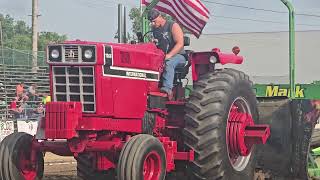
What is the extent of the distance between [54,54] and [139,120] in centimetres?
123

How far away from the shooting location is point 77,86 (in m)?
6.51

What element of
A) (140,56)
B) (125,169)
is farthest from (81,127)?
(140,56)

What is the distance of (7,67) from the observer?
1062 inches

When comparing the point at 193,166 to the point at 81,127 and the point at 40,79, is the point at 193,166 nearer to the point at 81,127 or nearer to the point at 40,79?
the point at 81,127

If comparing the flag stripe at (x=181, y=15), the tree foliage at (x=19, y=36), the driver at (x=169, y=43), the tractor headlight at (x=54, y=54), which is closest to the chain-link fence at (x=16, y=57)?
the flag stripe at (x=181, y=15)

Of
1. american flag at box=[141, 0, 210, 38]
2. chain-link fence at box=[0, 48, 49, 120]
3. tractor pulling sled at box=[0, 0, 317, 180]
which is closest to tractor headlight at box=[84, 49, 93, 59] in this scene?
tractor pulling sled at box=[0, 0, 317, 180]

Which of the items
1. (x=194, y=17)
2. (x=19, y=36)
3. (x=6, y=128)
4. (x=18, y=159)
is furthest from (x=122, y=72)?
(x=19, y=36)

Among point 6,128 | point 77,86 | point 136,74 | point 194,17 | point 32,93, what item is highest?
point 194,17

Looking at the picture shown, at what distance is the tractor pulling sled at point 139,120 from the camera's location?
20.8ft

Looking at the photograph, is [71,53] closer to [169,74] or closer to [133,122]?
[133,122]

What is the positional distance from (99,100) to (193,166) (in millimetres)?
1282

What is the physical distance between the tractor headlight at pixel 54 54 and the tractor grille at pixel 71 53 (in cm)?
8

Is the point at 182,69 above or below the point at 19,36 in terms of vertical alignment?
below

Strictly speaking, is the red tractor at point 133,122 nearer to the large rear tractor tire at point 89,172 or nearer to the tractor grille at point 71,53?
the tractor grille at point 71,53
